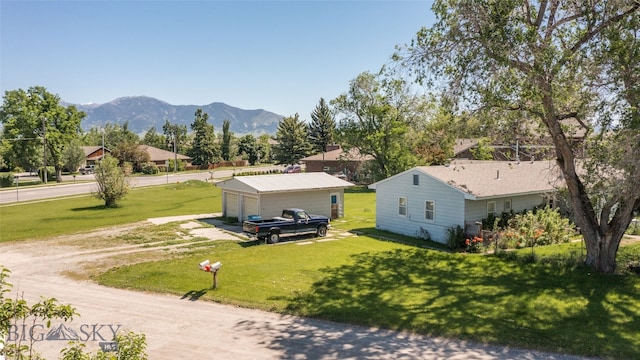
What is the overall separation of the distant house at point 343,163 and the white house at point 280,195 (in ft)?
88.8

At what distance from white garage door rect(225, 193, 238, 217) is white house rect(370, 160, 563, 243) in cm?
1025

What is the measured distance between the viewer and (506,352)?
10.4 meters

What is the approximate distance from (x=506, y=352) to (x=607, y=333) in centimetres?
333

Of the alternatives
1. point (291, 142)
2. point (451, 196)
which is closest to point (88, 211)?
point (451, 196)

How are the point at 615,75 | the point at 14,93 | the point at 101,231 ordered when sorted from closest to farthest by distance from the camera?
the point at 615,75, the point at 101,231, the point at 14,93

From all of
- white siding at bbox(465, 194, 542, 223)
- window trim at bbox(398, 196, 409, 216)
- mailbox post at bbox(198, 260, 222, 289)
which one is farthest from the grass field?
window trim at bbox(398, 196, 409, 216)

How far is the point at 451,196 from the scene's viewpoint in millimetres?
23172

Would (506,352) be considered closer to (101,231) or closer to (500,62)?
(500,62)

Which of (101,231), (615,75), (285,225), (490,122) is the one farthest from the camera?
(101,231)

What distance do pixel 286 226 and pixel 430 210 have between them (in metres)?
8.35

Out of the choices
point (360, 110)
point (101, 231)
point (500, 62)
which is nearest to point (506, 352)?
point (500, 62)

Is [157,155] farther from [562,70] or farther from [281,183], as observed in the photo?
[562,70]

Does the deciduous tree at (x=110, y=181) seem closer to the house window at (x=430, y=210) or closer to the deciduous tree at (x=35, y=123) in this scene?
the house window at (x=430, y=210)

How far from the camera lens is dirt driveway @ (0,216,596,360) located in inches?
401
